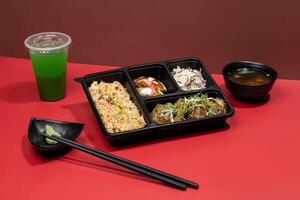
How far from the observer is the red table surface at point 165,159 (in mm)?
1195

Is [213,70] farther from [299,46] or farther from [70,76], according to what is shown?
[70,76]

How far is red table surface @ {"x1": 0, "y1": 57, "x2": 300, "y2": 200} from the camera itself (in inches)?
47.1

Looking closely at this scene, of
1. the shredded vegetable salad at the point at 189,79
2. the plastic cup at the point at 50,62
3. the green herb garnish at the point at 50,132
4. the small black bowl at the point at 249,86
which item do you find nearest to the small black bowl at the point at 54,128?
the green herb garnish at the point at 50,132

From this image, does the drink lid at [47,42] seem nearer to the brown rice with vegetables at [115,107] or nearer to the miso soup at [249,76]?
the brown rice with vegetables at [115,107]

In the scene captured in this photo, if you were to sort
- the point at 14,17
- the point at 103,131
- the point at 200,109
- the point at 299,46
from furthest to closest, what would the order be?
the point at 14,17, the point at 299,46, the point at 200,109, the point at 103,131

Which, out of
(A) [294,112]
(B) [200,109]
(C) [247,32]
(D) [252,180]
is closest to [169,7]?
(C) [247,32]

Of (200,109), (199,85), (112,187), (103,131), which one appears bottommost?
(112,187)

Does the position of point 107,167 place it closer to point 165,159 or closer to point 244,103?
point 165,159

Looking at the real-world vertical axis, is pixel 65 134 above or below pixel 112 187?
above

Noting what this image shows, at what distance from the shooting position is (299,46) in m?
1.67

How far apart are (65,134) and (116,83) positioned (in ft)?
0.96

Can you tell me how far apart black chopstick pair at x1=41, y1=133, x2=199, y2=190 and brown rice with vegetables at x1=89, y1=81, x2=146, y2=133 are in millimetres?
116

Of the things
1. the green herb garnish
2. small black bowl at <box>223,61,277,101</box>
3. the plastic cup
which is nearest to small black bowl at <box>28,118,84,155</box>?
the green herb garnish

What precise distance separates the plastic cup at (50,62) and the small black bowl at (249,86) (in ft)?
1.92
